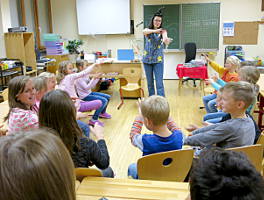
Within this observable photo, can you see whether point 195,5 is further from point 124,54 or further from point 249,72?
point 249,72

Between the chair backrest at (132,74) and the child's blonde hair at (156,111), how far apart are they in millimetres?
3407

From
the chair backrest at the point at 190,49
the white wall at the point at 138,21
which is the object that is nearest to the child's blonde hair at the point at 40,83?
the chair backrest at the point at 190,49

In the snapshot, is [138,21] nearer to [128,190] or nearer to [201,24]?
[201,24]

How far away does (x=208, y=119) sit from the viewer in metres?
3.20

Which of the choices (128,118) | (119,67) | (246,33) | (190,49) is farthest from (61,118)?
(246,33)

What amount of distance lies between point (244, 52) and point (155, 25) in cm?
375

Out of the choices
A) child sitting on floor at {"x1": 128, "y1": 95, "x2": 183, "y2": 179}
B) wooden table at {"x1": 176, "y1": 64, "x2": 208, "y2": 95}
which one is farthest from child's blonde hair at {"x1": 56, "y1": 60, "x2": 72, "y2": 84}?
wooden table at {"x1": 176, "y1": 64, "x2": 208, "y2": 95}

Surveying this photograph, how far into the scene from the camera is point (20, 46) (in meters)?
5.28

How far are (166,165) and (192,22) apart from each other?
6182 millimetres

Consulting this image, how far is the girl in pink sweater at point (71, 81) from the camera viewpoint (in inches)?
141

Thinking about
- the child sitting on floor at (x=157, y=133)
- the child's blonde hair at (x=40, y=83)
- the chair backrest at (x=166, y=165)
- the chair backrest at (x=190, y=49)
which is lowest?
the chair backrest at (x=166, y=165)

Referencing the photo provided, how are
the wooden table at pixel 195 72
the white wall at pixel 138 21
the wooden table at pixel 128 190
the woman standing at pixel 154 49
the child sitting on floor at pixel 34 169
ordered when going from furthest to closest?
the white wall at pixel 138 21
the wooden table at pixel 195 72
the woman standing at pixel 154 49
the wooden table at pixel 128 190
the child sitting on floor at pixel 34 169

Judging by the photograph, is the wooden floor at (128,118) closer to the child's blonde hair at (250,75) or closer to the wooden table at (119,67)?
the wooden table at (119,67)

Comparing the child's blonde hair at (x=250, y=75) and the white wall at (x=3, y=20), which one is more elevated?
the white wall at (x=3, y=20)
